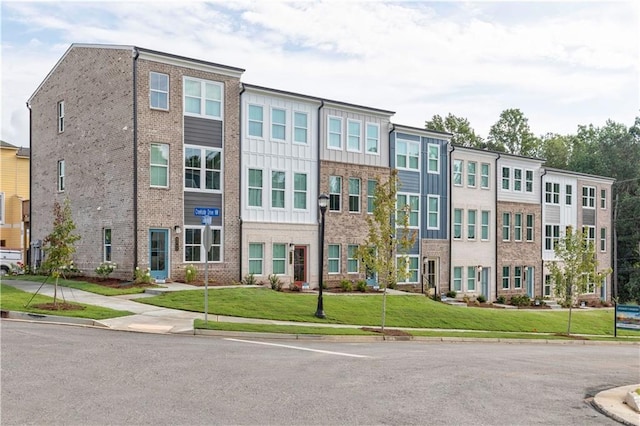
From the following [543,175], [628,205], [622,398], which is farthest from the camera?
[628,205]

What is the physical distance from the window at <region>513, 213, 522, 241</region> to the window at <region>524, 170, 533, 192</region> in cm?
222

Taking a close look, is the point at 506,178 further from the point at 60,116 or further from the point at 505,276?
the point at 60,116

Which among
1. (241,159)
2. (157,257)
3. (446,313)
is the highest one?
(241,159)

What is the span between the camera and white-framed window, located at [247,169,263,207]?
32688mm

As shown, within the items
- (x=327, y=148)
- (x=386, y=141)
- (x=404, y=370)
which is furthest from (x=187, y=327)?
(x=386, y=141)

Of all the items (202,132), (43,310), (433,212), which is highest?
(202,132)

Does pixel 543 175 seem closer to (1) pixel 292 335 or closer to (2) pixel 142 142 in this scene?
(2) pixel 142 142

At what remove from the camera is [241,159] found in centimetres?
3228

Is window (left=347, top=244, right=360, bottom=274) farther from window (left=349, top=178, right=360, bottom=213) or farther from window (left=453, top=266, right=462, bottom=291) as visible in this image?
window (left=453, top=266, right=462, bottom=291)

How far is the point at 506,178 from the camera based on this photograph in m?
46.2

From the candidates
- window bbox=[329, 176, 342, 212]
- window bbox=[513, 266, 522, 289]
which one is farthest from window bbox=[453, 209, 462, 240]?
window bbox=[329, 176, 342, 212]

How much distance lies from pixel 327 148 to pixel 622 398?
25.9 meters

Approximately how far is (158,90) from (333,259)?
13149 mm

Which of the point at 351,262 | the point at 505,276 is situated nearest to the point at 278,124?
the point at 351,262
